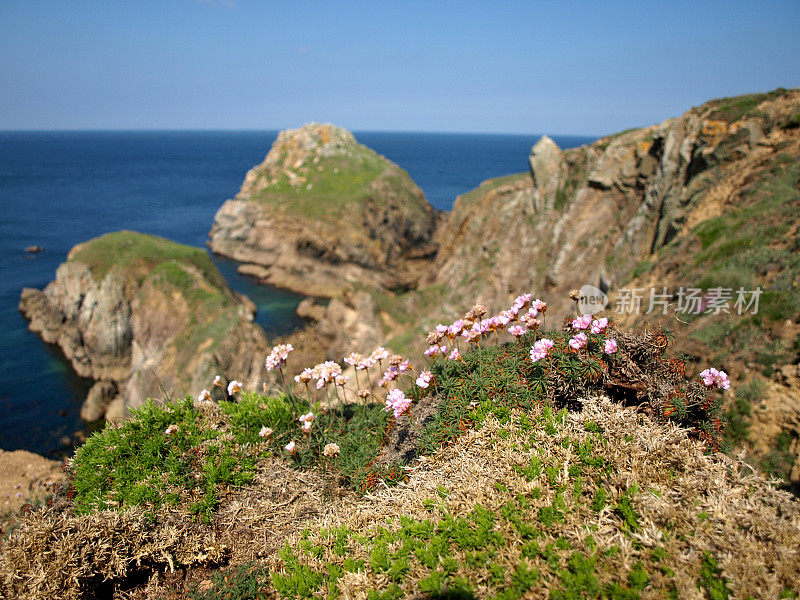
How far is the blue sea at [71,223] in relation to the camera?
98.2ft

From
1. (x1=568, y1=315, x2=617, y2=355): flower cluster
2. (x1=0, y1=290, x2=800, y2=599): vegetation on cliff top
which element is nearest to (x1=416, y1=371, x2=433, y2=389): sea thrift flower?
(x1=0, y1=290, x2=800, y2=599): vegetation on cliff top

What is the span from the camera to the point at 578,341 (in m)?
5.19

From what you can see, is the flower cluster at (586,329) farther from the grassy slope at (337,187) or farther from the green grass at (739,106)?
the grassy slope at (337,187)

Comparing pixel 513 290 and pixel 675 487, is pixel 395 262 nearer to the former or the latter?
pixel 513 290

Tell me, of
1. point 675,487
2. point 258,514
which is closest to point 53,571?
point 258,514

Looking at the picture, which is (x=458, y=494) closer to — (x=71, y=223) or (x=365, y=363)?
(x=365, y=363)

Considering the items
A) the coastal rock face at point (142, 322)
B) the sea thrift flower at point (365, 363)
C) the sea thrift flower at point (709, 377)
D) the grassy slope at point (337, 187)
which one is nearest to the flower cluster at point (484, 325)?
the sea thrift flower at point (365, 363)

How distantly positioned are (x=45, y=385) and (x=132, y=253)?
11.1 meters

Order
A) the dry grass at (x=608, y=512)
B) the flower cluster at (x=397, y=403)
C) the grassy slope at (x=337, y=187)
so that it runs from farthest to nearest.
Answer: the grassy slope at (x=337, y=187) < the flower cluster at (x=397, y=403) < the dry grass at (x=608, y=512)

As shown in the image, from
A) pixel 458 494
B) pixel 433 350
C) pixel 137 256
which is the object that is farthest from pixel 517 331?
pixel 137 256

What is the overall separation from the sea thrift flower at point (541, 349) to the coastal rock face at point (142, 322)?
71.7ft

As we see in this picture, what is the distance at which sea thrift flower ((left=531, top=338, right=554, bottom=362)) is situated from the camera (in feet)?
17.4

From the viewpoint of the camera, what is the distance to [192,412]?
6969 mm

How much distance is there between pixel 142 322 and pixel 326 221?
28.8m
